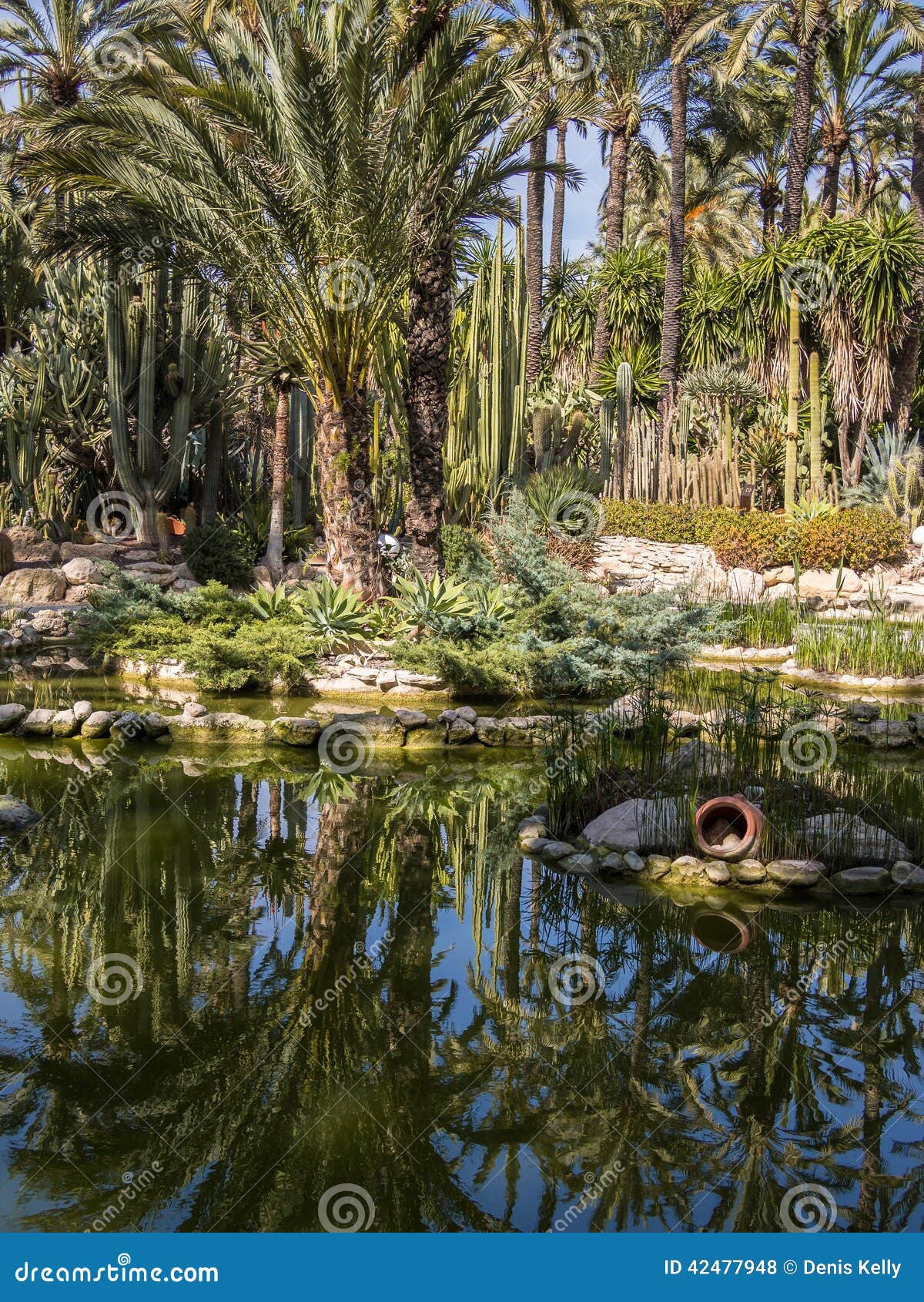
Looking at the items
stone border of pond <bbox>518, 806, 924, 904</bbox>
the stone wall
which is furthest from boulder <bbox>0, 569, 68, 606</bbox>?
stone border of pond <bbox>518, 806, 924, 904</bbox>

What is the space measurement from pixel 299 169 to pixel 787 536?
10435 mm

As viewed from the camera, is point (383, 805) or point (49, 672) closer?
point (383, 805)

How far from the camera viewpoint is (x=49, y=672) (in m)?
11.2

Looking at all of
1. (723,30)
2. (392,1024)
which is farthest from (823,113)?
(392,1024)

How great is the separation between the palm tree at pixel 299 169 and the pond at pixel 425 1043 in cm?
644

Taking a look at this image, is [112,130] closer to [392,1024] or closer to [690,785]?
[690,785]

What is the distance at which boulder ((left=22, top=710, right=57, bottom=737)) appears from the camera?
337 inches

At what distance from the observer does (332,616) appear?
11094 mm

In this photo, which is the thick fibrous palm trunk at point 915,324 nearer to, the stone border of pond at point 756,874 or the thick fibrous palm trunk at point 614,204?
the thick fibrous palm trunk at point 614,204

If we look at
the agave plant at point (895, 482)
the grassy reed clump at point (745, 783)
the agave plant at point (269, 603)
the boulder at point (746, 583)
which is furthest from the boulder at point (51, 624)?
the agave plant at point (895, 482)

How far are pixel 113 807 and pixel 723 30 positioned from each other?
2274cm

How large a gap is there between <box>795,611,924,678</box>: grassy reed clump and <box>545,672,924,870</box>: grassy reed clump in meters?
3.72

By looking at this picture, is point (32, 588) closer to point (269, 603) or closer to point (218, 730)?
point (269, 603)

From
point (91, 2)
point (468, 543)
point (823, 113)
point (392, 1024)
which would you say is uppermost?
point (823, 113)
